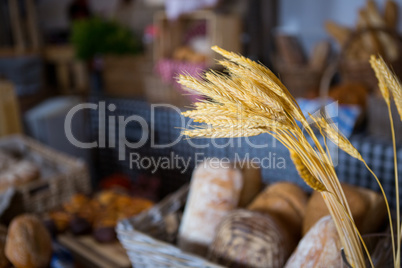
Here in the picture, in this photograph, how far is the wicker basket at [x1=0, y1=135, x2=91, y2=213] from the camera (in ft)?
4.38

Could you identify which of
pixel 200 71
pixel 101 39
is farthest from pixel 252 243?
pixel 101 39

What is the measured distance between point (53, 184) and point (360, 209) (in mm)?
1120

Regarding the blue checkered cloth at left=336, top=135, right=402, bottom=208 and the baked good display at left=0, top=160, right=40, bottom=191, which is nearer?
the blue checkered cloth at left=336, top=135, right=402, bottom=208

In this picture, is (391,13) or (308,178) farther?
(391,13)

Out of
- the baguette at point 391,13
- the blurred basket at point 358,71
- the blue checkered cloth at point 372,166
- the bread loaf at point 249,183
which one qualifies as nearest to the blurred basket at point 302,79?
the blurred basket at point 358,71

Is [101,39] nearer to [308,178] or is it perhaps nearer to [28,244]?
[28,244]

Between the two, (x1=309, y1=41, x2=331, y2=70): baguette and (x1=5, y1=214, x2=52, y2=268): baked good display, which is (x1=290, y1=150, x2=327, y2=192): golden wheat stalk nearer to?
(x1=5, y1=214, x2=52, y2=268): baked good display

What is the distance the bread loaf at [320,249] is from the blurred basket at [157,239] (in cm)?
17

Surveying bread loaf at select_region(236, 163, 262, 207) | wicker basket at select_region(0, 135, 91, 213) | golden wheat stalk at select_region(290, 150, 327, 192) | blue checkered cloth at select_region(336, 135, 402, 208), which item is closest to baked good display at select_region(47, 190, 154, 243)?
wicker basket at select_region(0, 135, 91, 213)

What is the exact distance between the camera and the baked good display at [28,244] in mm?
875

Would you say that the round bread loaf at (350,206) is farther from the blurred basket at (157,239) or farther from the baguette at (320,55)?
the baguette at (320,55)

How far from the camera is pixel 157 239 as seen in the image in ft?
2.79

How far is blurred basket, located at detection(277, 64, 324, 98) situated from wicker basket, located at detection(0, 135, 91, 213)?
1.13 metres

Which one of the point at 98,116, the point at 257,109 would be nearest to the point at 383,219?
the point at 257,109
